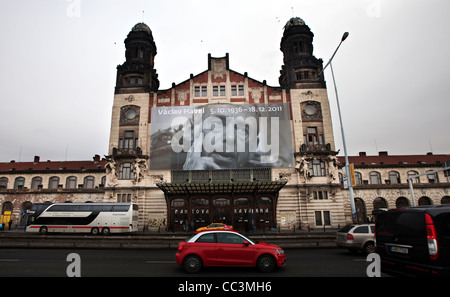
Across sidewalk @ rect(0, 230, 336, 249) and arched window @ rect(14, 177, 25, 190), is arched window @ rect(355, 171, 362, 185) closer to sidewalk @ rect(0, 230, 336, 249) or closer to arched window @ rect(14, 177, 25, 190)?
sidewalk @ rect(0, 230, 336, 249)

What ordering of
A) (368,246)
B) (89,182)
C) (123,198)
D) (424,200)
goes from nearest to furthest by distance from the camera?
1. (368,246)
2. (123,198)
3. (424,200)
4. (89,182)

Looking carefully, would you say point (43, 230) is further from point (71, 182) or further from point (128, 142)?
point (71, 182)

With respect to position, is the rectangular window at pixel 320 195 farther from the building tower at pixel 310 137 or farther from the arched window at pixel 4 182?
the arched window at pixel 4 182

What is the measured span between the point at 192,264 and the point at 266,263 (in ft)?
9.57

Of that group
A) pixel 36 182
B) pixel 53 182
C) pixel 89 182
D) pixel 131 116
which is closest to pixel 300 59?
pixel 131 116

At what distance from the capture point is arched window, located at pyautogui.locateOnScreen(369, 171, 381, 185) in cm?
4855

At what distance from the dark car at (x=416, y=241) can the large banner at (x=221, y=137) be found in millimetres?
30364

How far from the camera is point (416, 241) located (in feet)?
20.9

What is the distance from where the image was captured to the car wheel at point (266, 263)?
393 inches

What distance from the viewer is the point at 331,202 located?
122ft

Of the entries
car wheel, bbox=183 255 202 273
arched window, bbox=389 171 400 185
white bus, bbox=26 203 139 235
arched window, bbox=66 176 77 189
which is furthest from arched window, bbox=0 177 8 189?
arched window, bbox=389 171 400 185

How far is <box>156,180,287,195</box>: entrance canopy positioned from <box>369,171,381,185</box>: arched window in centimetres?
2438
